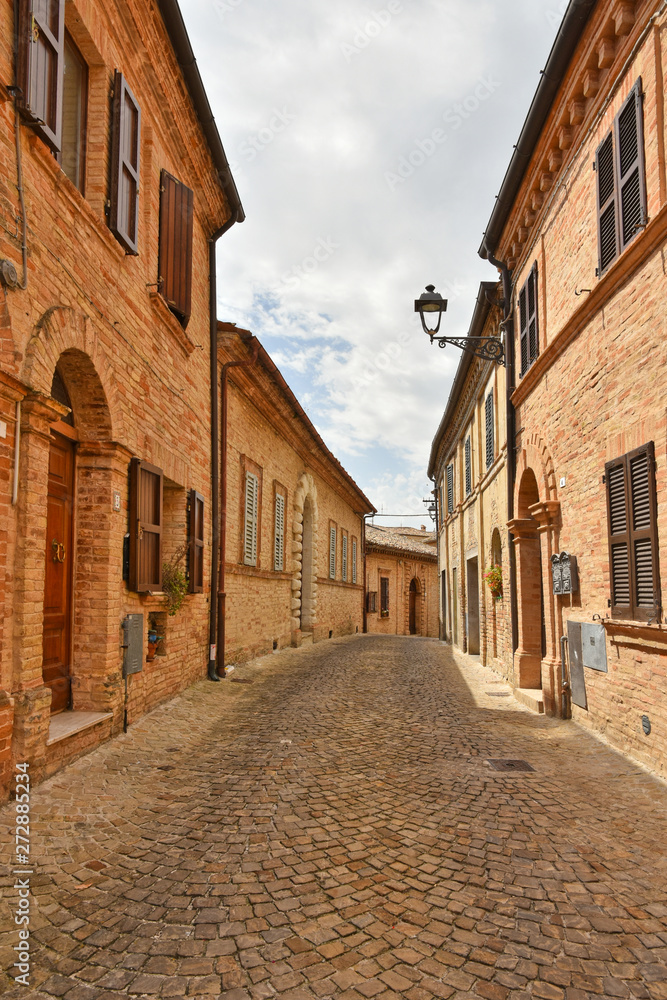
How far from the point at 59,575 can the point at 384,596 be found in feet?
93.9

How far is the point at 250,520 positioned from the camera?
40.0 ft

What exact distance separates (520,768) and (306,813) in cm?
221

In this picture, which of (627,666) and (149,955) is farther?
(627,666)

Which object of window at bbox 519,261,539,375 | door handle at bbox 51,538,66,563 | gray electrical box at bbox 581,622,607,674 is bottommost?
gray electrical box at bbox 581,622,607,674

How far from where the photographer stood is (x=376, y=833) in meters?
4.03

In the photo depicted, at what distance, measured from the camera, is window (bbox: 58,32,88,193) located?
5770mm

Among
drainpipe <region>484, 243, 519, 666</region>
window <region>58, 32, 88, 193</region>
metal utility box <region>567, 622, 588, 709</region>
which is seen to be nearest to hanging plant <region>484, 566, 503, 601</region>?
drainpipe <region>484, 243, 519, 666</region>

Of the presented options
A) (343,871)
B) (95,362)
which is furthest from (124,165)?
(343,871)

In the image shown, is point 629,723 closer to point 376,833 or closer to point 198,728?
point 376,833

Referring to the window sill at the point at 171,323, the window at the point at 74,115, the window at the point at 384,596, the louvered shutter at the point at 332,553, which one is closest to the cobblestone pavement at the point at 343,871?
the window sill at the point at 171,323

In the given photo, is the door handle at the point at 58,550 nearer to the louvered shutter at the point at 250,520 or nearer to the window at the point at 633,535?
the window at the point at 633,535

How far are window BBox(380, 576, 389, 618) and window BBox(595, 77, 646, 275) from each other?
89.9ft

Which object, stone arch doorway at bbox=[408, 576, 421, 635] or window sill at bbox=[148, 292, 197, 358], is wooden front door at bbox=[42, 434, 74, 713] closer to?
window sill at bbox=[148, 292, 197, 358]

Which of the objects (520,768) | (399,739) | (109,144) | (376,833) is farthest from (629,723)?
(109,144)
